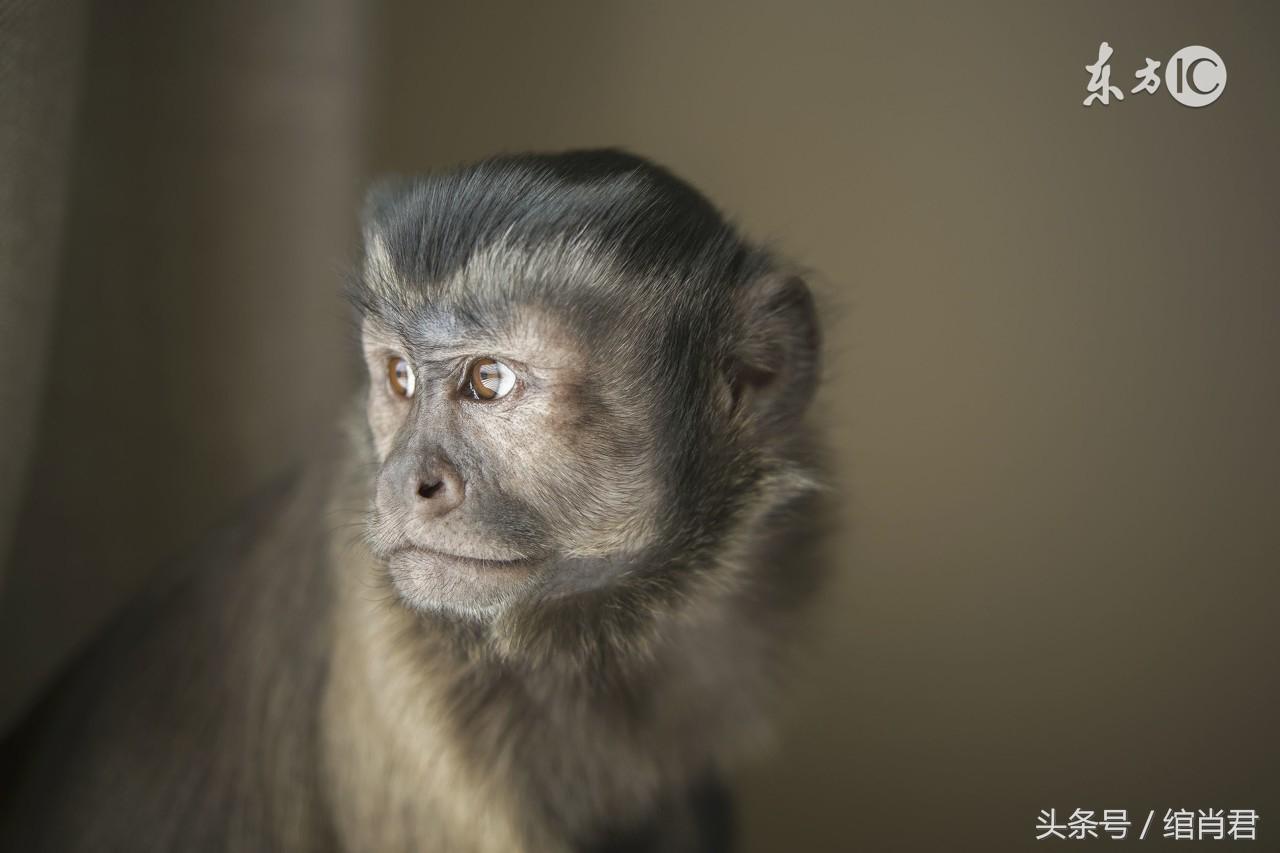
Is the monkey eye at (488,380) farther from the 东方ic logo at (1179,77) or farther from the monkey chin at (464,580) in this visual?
the 东方ic logo at (1179,77)

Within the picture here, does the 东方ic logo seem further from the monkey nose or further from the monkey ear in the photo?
the monkey nose

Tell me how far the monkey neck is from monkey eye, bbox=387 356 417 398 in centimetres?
23

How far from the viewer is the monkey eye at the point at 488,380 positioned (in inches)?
47.9

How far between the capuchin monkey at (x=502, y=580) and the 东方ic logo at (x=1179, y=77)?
0.42 m

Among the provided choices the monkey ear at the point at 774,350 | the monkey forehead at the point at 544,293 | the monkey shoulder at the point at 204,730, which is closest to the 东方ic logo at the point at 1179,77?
the monkey ear at the point at 774,350

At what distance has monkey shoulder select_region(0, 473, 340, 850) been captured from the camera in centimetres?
169

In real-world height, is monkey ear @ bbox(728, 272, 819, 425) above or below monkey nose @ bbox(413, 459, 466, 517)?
above

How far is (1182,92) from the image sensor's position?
1.28 m

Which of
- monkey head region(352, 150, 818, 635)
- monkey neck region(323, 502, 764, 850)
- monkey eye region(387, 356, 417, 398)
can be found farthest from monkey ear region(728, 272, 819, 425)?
monkey eye region(387, 356, 417, 398)

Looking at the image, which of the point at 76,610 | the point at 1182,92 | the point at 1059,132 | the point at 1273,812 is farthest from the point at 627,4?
the point at 76,610

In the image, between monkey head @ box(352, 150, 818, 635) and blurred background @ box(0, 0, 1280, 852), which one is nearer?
monkey head @ box(352, 150, 818, 635)

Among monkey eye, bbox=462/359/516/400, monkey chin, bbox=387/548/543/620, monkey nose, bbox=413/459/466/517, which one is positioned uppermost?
monkey eye, bbox=462/359/516/400

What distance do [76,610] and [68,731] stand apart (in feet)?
1.55

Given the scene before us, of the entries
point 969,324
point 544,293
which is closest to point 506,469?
point 544,293
